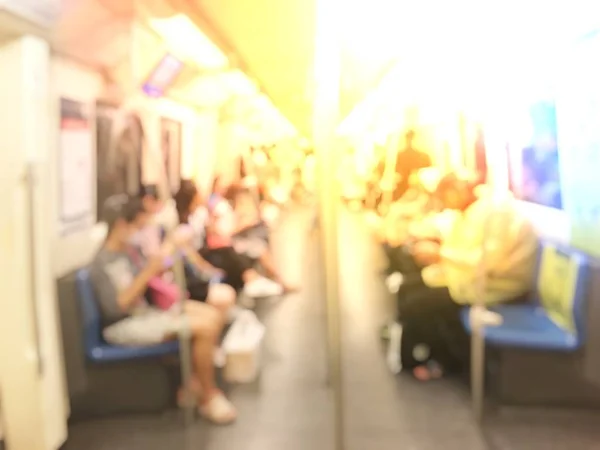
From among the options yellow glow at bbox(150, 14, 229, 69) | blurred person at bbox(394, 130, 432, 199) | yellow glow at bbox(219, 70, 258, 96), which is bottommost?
blurred person at bbox(394, 130, 432, 199)

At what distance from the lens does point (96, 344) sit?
4.18 feet

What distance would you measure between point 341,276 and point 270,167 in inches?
10.8

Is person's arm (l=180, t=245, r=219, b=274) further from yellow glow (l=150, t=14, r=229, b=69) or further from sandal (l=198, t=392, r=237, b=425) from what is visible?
yellow glow (l=150, t=14, r=229, b=69)

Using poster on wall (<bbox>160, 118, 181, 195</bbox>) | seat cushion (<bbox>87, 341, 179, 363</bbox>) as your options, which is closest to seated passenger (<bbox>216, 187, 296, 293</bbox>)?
poster on wall (<bbox>160, 118, 181, 195</bbox>)

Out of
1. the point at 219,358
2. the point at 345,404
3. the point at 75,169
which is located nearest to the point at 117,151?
the point at 75,169

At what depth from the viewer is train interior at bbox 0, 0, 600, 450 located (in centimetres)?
124

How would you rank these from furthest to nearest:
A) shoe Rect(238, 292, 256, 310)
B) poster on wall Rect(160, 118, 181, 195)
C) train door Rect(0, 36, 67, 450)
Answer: shoe Rect(238, 292, 256, 310), poster on wall Rect(160, 118, 181, 195), train door Rect(0, 36, 67, 450)

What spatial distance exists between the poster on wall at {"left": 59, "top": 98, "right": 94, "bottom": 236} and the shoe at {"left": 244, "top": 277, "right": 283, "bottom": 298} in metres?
0.35

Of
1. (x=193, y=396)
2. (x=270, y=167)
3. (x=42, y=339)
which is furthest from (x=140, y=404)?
(x=270, y=167)

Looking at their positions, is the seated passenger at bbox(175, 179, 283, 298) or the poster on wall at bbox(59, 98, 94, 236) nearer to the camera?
the poster on wall at bbox(59, 98, 94, 236)

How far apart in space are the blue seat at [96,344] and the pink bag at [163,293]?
3.3 inches

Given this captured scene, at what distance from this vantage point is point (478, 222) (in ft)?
4.47

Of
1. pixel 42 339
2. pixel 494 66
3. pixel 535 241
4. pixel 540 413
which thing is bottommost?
pixel 540 413

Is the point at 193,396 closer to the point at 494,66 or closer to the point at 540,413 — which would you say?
the point at 540,413
